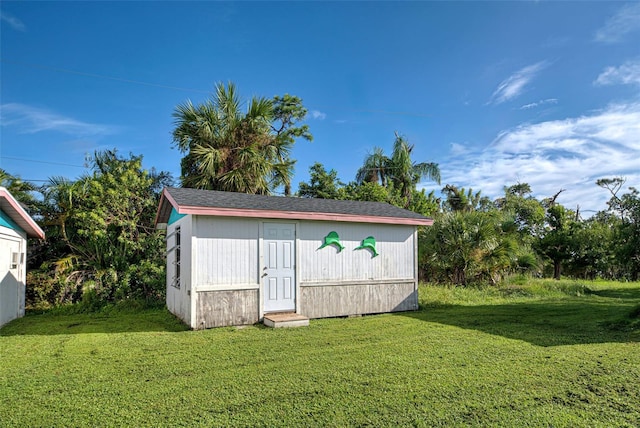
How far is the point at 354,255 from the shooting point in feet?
28.3

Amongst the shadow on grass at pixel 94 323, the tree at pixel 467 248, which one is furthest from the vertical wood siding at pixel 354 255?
the tree at pixel 467 248

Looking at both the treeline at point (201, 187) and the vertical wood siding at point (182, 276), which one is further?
the treeline at point (201, 187)

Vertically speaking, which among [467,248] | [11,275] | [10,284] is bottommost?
[10,284]

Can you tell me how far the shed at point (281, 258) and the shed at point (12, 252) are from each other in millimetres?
2844

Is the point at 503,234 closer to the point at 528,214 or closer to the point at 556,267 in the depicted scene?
the point at 556,267


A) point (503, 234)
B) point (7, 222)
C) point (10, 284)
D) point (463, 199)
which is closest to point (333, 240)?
point (7, 222)

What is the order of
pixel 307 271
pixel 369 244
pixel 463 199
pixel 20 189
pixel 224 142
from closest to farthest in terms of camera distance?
1. pixel 307 271
2. pixel 369 244
3. pixel 20 189
4. pixel 224 142
5. pixel 463 199

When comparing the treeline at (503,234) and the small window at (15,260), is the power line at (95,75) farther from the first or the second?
the treeline at (503,234)

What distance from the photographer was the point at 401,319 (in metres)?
8.03

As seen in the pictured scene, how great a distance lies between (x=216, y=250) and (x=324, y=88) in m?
11.7

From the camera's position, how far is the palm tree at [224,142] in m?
12.4

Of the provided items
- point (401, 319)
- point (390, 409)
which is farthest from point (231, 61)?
point (390, 409)

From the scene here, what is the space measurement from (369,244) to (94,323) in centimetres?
618

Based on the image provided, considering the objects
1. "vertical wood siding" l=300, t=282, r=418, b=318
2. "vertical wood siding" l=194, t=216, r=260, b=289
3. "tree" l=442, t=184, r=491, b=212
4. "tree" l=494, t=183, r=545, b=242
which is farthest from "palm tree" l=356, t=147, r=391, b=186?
"vertical wood siding" l=194, t=216, r=260, b=289
